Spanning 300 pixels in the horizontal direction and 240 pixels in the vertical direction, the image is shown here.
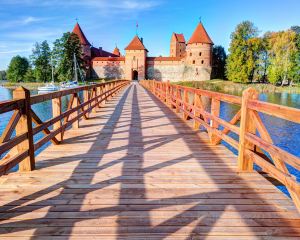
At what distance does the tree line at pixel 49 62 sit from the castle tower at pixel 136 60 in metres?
11.7

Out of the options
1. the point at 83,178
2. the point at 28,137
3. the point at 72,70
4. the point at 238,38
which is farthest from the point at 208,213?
the point at 72,70

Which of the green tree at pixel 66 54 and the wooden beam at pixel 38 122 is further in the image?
the green tree at pixel 66 54

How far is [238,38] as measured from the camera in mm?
51406

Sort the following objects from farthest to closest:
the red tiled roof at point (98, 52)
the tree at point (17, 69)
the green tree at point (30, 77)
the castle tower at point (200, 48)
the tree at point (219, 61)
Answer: the red tiled roof at point (98, 52)
the tree at point (17, 69)
the tree at point (219, 61)
the green tree at point (30, 77)
the castle tower at point (200, 48)

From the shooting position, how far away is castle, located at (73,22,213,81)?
61.7 m

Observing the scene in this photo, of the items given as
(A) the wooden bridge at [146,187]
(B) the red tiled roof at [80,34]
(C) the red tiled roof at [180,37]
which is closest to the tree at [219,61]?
(C) the red tiled roof at [180,37]

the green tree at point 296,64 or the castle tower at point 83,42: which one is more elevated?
the castle tower at point 83,42

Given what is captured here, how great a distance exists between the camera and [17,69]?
73438 millimetres

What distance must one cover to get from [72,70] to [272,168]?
57.8m

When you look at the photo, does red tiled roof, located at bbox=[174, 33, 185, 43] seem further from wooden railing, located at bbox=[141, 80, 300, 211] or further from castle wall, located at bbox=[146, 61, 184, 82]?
wooden railing, located at bbox=[141, 80, 300, 211]

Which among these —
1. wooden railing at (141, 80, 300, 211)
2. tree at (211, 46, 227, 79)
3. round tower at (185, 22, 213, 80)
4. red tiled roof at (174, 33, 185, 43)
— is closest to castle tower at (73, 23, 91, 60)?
round tower at (185, 22, 213, 80)

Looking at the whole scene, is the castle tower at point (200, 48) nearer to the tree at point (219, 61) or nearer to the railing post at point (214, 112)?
the tree at point (219, 61)

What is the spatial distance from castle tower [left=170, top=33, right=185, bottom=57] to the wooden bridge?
76.5 metres

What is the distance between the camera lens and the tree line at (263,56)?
140 ft
